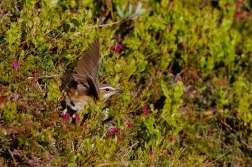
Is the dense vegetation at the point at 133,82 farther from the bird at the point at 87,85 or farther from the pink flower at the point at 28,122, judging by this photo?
the bird at the point at 87,85

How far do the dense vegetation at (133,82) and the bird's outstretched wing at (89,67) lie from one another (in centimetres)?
24

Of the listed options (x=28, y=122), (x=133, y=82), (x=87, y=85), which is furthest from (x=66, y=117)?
(x=133, y=82)

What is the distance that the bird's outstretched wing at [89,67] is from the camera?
21.0 ft

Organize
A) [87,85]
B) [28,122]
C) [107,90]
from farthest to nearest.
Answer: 1. [107,90]
2. [87,85]
3. [28,122]

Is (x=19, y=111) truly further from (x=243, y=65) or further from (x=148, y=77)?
(x=243, y=65)

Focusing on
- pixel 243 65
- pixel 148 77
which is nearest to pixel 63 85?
pixel 148 77

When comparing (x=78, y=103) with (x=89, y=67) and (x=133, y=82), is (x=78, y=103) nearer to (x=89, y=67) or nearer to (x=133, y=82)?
(x=89, y=67)

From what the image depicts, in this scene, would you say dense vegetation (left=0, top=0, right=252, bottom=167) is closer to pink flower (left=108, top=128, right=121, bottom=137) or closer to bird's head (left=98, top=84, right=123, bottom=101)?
pink flower (left=108, top=128, right=121, bottom=137)

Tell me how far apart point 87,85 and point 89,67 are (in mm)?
228

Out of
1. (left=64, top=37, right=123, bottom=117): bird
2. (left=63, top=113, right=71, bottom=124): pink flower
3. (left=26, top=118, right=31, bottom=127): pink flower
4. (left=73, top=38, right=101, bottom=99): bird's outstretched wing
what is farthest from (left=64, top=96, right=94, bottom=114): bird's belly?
(left=26, top=118, right=31, bottom=127): pink flower

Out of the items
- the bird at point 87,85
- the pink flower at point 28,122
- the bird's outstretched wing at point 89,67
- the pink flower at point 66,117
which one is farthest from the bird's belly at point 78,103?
the pink flower at point 28,122

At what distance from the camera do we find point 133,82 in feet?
25.8

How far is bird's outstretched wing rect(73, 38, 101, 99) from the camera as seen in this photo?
639 cm

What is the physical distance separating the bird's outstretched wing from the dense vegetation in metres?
0.24
